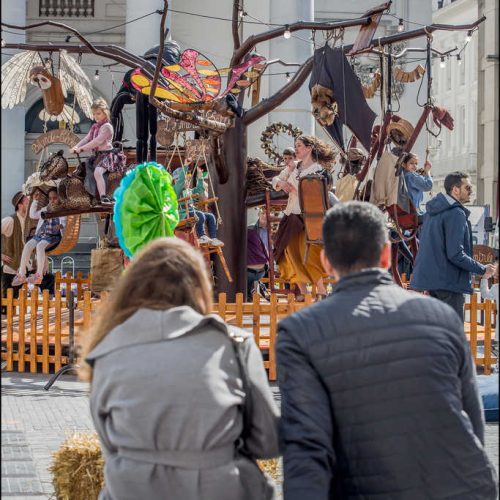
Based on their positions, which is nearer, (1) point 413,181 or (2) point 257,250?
(1) point 413,181

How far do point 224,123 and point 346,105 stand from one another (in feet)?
6.55

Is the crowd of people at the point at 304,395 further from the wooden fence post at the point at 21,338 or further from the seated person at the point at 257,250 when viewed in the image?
the seated person at the point at 257,250

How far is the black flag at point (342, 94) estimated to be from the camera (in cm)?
1370

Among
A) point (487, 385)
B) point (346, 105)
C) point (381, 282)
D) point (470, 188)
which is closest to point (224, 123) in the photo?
point (346, 105)

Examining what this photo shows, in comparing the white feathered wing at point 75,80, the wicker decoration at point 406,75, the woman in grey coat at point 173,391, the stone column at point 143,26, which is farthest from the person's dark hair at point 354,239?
the stone column at point 143,26

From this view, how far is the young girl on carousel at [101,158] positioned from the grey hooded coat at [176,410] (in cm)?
1185

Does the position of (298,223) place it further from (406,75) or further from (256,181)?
(406,75)

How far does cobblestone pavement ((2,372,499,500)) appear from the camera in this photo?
24.6 ft

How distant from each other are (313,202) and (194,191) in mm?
2954

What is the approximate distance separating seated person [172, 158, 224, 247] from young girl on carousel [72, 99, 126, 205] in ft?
2.38

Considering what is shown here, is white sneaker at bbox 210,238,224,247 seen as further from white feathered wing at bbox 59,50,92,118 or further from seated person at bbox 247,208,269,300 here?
seated person at bbox 247,208,269,300

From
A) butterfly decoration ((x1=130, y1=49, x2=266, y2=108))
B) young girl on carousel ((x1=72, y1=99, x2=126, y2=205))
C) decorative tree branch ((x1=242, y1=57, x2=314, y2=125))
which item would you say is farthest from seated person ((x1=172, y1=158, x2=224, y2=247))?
butterfly decoration ((x1=130, y1=49, x2=266, y2=108))

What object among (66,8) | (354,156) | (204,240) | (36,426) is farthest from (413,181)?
(66,8)

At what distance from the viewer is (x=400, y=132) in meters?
16.0
